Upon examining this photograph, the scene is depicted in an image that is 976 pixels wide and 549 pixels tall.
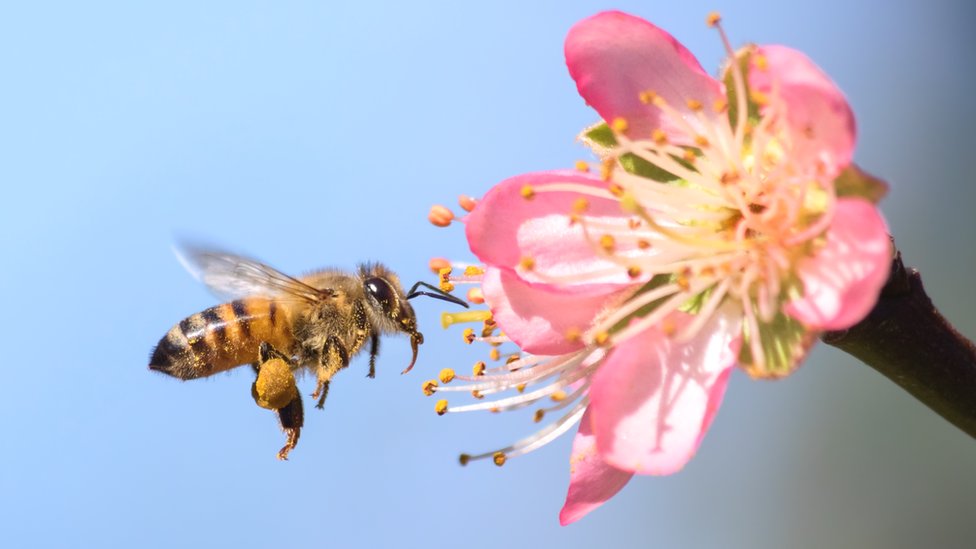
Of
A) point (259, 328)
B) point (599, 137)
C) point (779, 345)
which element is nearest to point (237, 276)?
point (259, 328)

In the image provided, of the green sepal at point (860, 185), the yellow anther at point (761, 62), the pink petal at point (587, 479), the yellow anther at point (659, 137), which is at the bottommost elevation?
the pink petal at point (587, 479)

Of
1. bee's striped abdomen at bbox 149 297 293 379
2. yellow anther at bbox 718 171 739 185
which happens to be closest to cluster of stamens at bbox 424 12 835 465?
yellow anther at bbox 718 171 739 185

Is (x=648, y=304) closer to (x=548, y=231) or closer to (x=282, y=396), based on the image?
(x=548, y=231)

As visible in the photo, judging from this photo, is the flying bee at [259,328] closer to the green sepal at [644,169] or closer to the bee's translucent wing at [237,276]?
the bee's translucent wing at [237,276]

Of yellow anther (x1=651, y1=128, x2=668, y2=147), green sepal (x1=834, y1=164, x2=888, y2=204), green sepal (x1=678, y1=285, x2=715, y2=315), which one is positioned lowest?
green sepal (x1=678, y1=285, x2=715, y2=315)

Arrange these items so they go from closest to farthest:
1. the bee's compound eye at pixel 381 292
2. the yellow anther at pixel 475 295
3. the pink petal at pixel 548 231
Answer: the pink petal at pixel 548 231 < the yellow anther at pixel 475 295 < the bee's compound eye at pixel 381 292

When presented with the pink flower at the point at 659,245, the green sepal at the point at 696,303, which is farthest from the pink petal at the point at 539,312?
the green sepal at the point at 696,303

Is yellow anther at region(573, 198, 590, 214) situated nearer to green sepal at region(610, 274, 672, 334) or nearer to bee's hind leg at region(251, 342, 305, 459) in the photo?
green sepal at region(610, 274, 672, 334)
